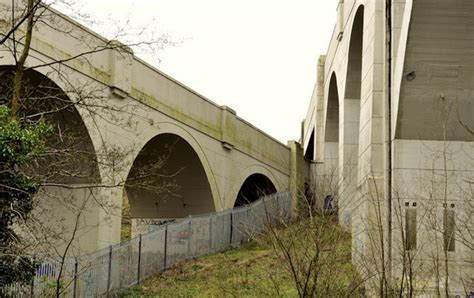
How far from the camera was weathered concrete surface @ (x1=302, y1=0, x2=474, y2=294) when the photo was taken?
1895 cm

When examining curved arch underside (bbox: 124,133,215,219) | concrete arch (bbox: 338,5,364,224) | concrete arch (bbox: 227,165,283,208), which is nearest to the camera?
concrete arch (bbox: 338,5,364,224)

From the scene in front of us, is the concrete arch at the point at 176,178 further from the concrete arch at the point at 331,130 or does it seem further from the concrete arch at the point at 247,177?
the concrete arch at the point at 331,130

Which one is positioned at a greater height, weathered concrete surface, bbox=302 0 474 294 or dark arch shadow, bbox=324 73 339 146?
dark arch shadow, bbox=324 73 339 146

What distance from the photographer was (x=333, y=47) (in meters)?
38.9

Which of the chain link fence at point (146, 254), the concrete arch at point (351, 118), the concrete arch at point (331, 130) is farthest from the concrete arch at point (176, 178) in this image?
the concrete arch at point (331, 130)

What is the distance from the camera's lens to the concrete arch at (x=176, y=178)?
30.4m

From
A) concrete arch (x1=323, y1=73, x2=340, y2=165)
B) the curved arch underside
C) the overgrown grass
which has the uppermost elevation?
concrete arch (x1=323, y1=73, x2=340, y2=165)

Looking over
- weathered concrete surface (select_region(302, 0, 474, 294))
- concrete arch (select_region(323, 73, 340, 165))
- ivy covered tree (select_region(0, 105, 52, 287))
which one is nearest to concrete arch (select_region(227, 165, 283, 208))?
concrete arch (select_region(323, 73, 340, 165))

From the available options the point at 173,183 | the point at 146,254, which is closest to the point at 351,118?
the point at 173,183

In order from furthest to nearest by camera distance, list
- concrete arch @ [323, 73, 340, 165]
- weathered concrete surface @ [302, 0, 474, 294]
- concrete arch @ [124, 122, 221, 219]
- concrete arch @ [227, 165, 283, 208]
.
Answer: concrete arch @ [323, 73, 340, 165]
concrete arch @ [227, 165, 283, 208]
concrete arch @ [124, 122, 221, 219]
weathered concrete surface @ [302, 0, 474, 294]

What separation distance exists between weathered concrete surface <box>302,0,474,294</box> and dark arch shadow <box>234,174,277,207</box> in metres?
16.0

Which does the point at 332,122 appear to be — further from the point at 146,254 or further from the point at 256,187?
the point at 146,254

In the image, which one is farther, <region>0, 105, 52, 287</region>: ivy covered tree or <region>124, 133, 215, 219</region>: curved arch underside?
<region>124, 133, 215, 219</region>: curved arch underside

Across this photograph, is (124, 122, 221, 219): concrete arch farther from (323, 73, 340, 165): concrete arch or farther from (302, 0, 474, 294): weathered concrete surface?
(323, 73, 340, 165): concrete arch
